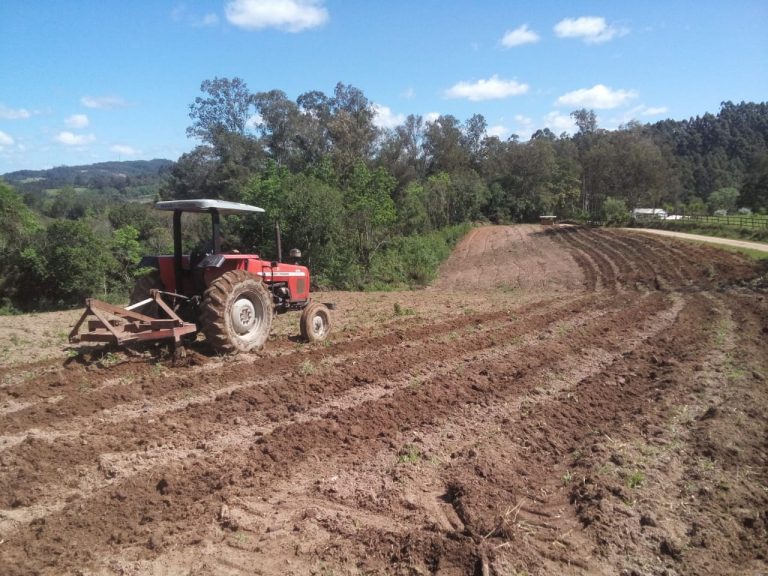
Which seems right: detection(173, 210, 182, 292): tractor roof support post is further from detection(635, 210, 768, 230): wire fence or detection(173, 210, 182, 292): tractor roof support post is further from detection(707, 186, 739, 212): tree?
detection(707, 186, 739, 212): tree

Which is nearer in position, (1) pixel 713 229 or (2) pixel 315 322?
(2) pixel 315 322

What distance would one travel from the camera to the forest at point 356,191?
21.8 m

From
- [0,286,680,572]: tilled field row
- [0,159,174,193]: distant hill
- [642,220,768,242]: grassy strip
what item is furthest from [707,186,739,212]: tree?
[0,159,174,193]: distant hill

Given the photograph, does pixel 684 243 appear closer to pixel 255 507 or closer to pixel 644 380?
pixel 644 380

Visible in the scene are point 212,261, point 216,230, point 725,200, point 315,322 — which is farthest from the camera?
point 725,200

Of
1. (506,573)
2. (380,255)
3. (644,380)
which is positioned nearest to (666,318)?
(644,380)

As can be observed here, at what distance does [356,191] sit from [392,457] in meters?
20.1

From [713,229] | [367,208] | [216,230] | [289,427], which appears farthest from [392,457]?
[713,229]

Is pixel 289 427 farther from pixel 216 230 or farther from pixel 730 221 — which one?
pixel 730 221

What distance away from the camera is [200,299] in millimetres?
8047

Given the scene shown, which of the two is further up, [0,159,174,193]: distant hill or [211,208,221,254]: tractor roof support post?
[0,159,174,193]: distant hill

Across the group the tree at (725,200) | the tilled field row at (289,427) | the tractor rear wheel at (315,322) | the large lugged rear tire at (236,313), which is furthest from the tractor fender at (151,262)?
the tree at (725,200)

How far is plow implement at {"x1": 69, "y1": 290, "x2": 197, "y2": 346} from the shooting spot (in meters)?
6.79

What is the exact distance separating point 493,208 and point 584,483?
59011 mm
